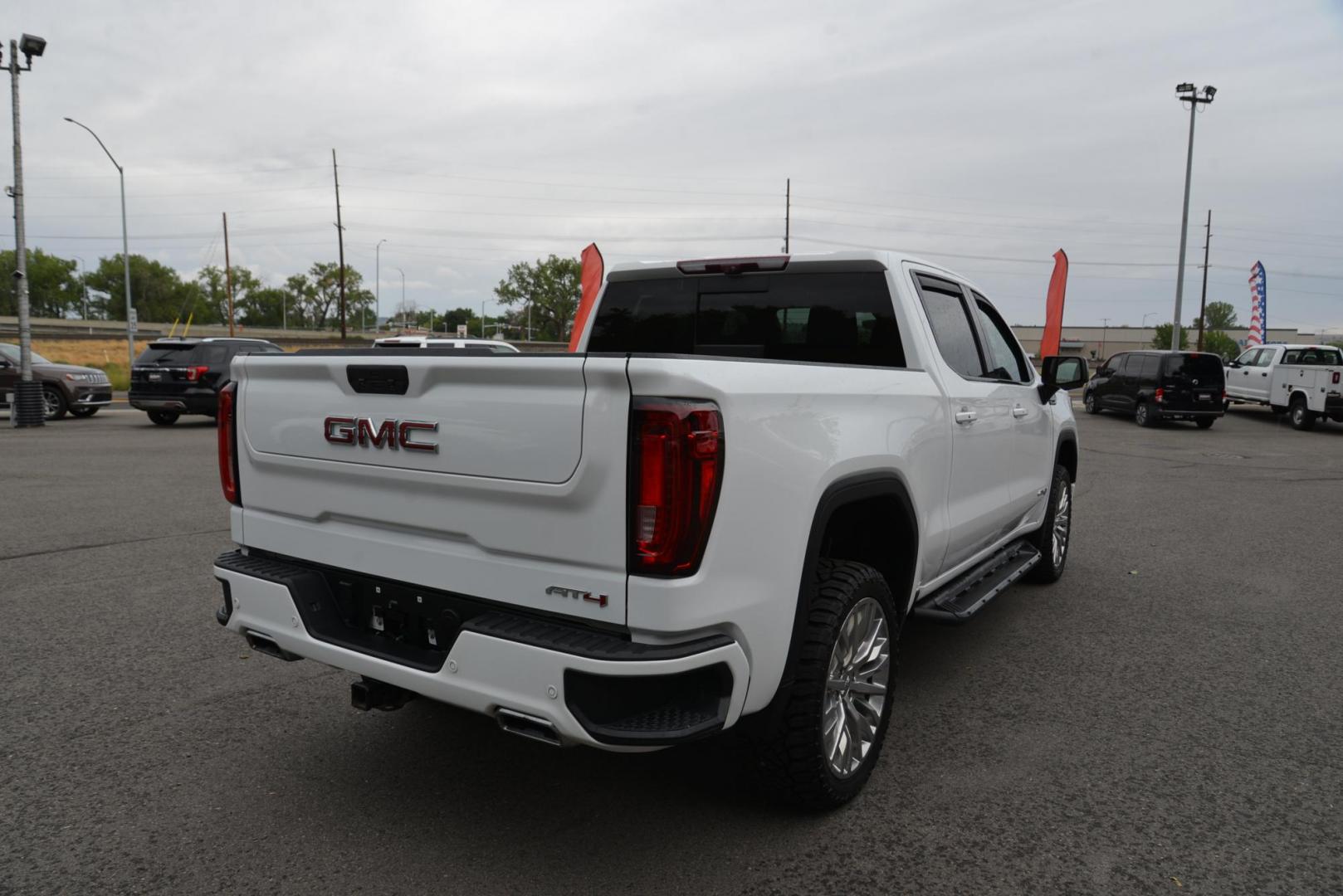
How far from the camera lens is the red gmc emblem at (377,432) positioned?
107 inches

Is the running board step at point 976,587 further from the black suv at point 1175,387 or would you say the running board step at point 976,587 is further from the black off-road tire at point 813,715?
the black suv at point 1175,387

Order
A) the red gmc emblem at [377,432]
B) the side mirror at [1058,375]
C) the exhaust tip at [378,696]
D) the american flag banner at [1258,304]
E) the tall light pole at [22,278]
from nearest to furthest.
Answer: the red gmc emblem at [377,432] < the exhaust tip at [378,696] < the side mirror at [1058,375] < the tall light pole at [22,278] < the american flag banner at [1258,304]

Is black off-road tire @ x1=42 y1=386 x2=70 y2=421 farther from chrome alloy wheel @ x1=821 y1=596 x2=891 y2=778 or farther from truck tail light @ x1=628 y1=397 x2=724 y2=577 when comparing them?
truck tail light @ x1=628 y1=397 x2=724 y2=577

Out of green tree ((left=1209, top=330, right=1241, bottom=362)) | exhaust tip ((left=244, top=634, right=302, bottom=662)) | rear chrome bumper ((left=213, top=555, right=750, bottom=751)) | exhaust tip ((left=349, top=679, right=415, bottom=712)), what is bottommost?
exhaust tip ((left=349, top=679, right=415, bottom=712))

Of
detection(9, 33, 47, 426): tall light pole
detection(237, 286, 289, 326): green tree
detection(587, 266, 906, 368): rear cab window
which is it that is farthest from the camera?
detection(237, 286, 289, 326): green tree

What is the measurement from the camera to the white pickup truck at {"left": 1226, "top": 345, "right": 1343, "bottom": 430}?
19641 mm

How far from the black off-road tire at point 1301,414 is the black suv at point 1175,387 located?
149 centimetres

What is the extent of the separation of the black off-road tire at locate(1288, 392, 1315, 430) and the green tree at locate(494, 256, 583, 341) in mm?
86508

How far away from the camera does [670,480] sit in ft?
7.72

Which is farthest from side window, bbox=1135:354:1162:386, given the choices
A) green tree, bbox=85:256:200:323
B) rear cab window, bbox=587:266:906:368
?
green tree, bbox=85:256:200:323

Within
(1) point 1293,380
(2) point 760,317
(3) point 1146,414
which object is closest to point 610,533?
(2) point 760,317

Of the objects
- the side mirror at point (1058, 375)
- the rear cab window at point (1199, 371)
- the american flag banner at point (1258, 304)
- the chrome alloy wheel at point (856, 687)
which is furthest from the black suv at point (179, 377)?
the american flag banner at point (1258, 304)

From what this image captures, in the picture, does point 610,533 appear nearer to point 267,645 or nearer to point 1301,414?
point 267,645

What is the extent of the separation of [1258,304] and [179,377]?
37.7m
